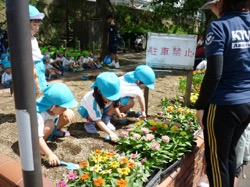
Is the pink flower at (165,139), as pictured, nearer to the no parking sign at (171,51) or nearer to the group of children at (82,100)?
the group of children at (82,100)

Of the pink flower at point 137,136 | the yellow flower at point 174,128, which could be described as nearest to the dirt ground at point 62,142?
the pink flower at point 137,136

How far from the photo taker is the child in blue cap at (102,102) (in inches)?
112

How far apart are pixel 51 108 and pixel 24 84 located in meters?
1.59

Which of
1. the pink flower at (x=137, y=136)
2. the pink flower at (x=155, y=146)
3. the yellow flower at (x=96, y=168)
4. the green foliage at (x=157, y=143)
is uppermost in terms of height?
the pink flower at (x=137, y=136)

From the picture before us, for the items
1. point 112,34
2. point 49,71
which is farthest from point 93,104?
point 112,34

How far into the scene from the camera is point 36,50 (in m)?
2.94

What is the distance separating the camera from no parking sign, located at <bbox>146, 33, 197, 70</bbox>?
12.3 feet

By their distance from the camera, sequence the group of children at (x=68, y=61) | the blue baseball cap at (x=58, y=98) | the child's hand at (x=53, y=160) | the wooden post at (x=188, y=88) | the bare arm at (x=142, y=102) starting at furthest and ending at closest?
the group of children at (x=68, y=61), the wooden post at (x=188, y=88), the bare arm at (x=142, y=102), the blue baseball cap at (x=58, y=98), the child's hand at (x=53, y=160)

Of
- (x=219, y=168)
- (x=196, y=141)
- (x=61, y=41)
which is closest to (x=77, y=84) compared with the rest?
(x=196, y=141)

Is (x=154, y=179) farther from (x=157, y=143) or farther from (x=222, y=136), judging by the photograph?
(x=222, y=136)

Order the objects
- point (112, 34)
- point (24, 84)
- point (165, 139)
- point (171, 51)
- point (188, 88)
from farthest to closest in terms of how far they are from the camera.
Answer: point (112, 34)
point (188, 88)
point (171, 51)
point (165, 139)
point (24, 84)

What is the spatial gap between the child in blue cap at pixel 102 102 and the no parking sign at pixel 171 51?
2.99 feet

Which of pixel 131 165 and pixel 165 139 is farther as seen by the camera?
pixel 165 139

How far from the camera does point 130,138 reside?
2424 mm
